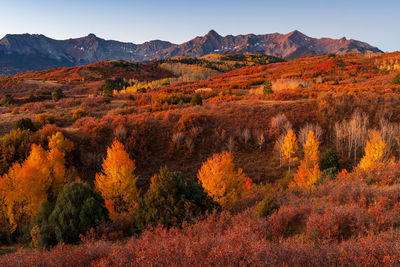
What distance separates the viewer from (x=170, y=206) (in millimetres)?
9648

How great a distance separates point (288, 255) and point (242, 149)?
73.5 feet

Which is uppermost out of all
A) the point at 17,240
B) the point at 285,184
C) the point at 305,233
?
the point at 305,233

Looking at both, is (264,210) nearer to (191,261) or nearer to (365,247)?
(365,247)

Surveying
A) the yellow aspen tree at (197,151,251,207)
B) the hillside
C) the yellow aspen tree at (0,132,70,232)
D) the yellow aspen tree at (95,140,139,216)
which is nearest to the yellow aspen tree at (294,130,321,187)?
the yellow aspen tree at (197,151,251,207)

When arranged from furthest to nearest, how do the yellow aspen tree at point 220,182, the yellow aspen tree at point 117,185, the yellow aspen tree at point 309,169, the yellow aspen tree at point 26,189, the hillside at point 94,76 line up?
the hillside at point 94,76 → the yellow aspen tree at point 309,169 → the yellow aspen tree at point 117,185 → the yellow aspen tree at point 26,189 → the yellow aspen tree at point 220,182

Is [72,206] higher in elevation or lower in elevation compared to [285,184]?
higher

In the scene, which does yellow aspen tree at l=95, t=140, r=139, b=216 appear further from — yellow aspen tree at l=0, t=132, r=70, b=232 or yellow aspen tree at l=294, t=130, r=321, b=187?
yellow aspen tree at l=294, t=130, r=321, b=187

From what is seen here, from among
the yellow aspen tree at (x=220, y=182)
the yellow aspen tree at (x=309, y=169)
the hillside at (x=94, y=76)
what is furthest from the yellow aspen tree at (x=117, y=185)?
the hillside at (x=94, y=76)

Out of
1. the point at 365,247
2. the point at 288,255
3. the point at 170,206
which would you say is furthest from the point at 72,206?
the point at 365,247

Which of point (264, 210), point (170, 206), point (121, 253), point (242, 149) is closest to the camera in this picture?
point (121, 253)

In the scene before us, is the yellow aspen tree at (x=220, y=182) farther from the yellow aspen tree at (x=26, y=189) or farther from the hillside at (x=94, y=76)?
the hillside at (x=94, y=76)

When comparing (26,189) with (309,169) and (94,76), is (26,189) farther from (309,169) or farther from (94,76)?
(94,76)

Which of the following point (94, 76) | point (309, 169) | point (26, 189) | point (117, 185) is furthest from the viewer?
point (94, 76)

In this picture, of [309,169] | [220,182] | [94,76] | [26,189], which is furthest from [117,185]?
[94,76]
